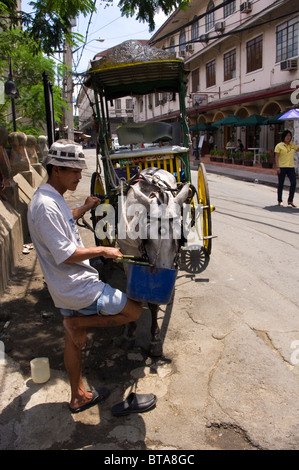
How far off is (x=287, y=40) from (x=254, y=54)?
3.04 metres

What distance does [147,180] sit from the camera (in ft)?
12.8

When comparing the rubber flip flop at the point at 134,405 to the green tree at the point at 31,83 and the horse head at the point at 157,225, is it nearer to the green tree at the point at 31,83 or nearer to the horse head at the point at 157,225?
the horse head at the point at 157,225

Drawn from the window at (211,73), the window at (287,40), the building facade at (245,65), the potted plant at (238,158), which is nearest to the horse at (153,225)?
the building facade at (245,65)

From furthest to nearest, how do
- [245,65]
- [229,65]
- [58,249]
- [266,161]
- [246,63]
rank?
[229,65] → [245,65] → [246,63] → [266,161] → [58,249]

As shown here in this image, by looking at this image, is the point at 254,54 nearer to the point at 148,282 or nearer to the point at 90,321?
the point at 148,282

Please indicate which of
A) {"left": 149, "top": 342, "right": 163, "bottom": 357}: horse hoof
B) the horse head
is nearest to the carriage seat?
the horse head

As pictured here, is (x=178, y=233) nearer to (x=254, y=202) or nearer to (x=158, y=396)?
(x=158, y=396)

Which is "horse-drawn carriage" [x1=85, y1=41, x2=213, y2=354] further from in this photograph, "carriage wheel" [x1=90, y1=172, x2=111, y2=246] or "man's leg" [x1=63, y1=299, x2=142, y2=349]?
"man's leg" [x1=63, y1=299, x2=142, y2=349]

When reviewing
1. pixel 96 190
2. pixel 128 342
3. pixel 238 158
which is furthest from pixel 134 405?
pixel 238 158

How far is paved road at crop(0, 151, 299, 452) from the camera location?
2643 millimetres

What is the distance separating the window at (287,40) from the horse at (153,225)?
17.6m

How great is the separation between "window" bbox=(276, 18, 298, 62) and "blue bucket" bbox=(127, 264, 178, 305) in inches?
733

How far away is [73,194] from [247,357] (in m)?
9.15

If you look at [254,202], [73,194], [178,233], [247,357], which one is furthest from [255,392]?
[73,194]
